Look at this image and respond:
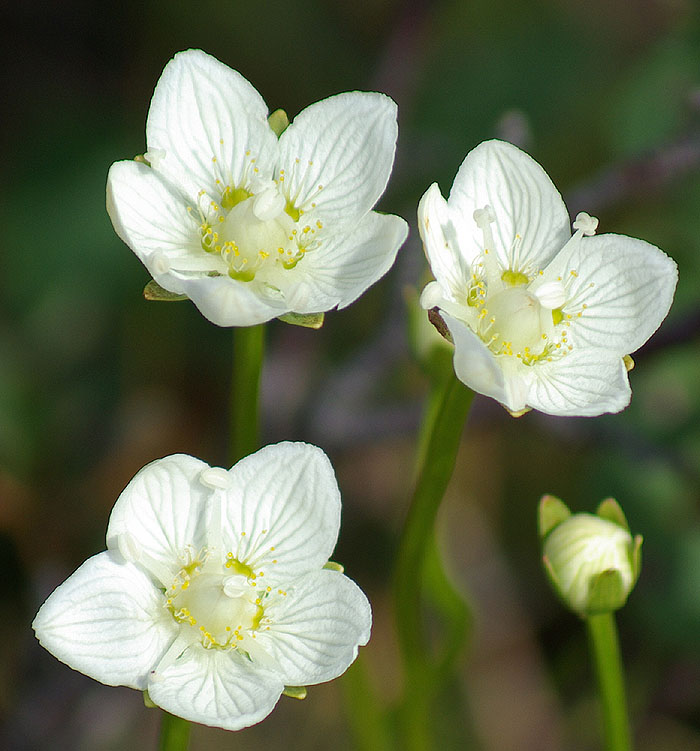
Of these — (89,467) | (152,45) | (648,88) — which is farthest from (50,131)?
(648,88)

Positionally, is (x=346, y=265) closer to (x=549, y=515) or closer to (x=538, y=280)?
(x=538, y=280)

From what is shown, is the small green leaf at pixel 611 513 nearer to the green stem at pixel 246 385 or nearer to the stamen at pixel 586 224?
the stamen at pixel 586 224

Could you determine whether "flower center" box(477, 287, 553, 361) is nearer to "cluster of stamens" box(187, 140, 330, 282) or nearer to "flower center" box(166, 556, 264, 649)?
"cluster of stamens" box(187, 140, 330, 282)

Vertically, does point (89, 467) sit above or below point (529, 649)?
above

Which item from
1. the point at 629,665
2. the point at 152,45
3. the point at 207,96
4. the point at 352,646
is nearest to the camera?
the point at 352,646

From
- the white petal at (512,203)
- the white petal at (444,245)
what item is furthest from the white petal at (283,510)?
the white petal at (512,203)

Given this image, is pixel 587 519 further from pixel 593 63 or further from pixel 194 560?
pixel 593 63
